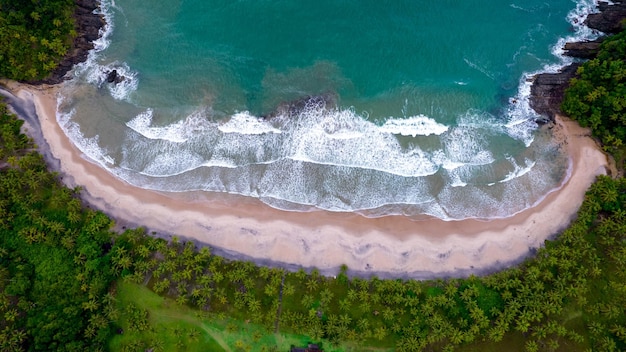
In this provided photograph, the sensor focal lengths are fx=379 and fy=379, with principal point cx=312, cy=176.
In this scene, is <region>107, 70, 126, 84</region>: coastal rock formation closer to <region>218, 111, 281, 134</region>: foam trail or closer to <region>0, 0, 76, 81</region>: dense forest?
<region>0, 0, 76, 81</region>: dense forest

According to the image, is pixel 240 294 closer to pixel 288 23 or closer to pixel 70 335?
pixel 70 335

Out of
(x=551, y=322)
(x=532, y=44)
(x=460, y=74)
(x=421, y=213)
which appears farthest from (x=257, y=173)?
(x=532, y=44)

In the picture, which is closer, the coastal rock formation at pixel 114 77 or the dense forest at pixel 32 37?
the dense forest at pixel 32 37

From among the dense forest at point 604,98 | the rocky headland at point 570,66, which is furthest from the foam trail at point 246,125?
the dense forest at point 604,98

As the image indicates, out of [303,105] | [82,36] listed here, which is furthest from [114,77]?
[303,105]

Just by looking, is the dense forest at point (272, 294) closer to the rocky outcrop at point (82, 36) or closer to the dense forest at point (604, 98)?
the dense forest at point (604, 98)
